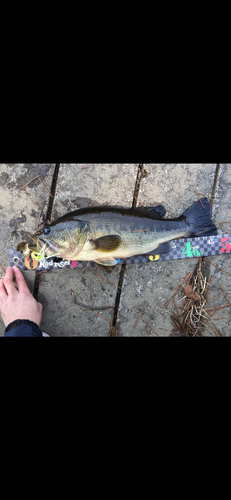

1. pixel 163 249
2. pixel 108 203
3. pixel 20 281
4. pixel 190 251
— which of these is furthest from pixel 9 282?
pixel 190 251

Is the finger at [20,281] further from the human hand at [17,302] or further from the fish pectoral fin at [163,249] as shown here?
the fish pectoral fin at [163,249]

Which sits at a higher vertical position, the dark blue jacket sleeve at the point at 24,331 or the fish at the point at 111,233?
the fish at the point at 111,233

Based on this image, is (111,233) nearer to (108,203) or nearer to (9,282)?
(108,203)

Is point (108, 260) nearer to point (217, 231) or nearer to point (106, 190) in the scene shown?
point (106, 190)

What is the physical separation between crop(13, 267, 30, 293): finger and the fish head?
0.70 meters

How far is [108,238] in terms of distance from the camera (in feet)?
10.8

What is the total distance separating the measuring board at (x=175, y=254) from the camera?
150 inches

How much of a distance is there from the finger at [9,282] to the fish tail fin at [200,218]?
2.57 metres

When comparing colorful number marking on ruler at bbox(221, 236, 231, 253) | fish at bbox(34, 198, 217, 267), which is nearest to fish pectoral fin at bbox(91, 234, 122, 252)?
fish at bbox(34, 198, 217, 267)

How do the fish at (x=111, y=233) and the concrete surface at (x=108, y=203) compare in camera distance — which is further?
the concrete surface at (x=108, y=203)

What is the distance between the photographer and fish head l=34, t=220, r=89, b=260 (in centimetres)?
326

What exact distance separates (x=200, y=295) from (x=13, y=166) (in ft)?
10.9

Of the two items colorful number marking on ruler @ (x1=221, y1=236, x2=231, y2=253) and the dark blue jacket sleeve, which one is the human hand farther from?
colorful number marking on ruler @ (x1=221, y1=236, x2=231, y2=253)

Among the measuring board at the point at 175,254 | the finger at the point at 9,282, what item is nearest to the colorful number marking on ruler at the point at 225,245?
the measuring board at the point at 175,254
